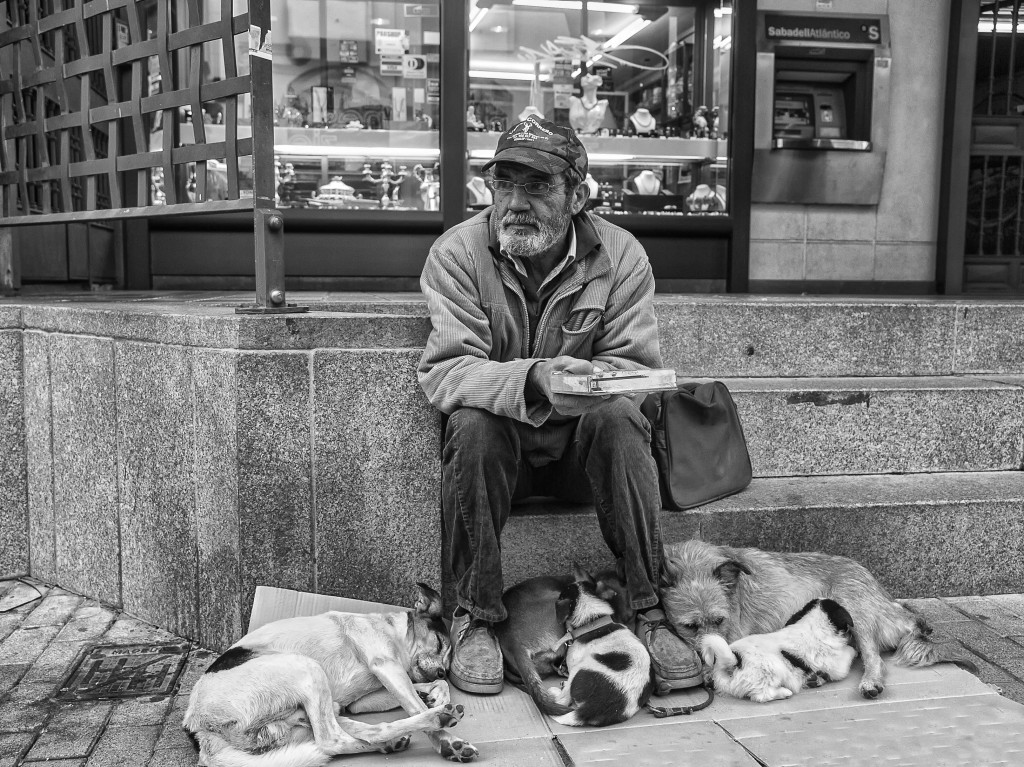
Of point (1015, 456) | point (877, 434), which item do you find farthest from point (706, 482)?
point (1015, 456)

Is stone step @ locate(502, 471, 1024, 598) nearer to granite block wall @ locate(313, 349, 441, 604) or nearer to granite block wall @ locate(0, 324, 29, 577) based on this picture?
granite block wall @ locate(313, 349, 441, 604)

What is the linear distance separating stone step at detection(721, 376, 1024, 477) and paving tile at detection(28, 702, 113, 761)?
2.68 meters

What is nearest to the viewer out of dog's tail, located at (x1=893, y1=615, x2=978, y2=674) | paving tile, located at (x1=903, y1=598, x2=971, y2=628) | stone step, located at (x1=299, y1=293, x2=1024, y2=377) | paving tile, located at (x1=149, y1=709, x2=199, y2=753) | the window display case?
paving tile, located at (x1=149, y1=709, x2=199, y2=753)

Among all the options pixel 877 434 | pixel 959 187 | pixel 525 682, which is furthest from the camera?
pixel 959 187

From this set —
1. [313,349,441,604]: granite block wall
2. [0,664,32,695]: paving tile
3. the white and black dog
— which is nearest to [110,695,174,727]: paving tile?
the white and black dog

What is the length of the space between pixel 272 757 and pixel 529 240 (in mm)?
1794

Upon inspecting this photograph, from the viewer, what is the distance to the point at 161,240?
6355 millimetres

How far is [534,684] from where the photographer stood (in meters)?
2.85

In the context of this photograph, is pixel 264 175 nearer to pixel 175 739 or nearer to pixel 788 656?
pixel 175 739

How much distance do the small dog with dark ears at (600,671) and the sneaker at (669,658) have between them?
9 centimetres

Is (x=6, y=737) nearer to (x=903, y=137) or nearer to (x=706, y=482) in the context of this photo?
(x=706, y=482)

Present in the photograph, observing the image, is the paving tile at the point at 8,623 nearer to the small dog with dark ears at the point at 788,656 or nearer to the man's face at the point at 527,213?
the man's face at the point at 527,213

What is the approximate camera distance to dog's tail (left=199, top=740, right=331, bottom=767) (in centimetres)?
240

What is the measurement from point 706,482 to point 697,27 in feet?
15.1
